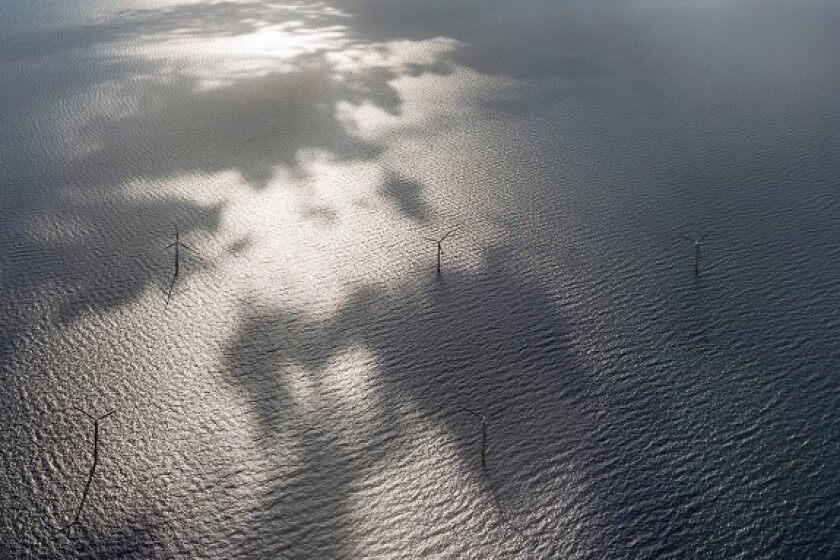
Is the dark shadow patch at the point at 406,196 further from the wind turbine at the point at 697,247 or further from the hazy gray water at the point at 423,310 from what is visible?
the wind turbine at the point at 697,247

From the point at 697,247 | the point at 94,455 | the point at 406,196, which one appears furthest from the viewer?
the point at 406,196

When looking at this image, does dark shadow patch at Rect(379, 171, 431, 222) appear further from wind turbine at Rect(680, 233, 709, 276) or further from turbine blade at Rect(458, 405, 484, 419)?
turbine blade at Rect(458, 405, 484, 419)

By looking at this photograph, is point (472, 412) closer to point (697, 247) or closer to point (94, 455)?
point (94, 455)

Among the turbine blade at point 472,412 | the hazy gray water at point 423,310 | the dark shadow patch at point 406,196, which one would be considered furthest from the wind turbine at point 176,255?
the turbine blade at point 472,412

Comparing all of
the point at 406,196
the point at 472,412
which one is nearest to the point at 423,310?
the point at 472,412

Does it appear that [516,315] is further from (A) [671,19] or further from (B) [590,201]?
(A) [671,19]

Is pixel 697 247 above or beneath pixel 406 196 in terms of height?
above

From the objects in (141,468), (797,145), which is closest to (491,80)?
(797,145)

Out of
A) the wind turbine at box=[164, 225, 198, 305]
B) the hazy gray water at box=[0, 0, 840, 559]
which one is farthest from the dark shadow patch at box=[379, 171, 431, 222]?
the wind turbine at box=[164, 225, 198, 305]

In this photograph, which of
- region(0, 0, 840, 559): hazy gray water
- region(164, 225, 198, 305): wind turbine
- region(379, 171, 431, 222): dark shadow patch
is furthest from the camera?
region(379, 171, 431, 222): dark shadow patch
